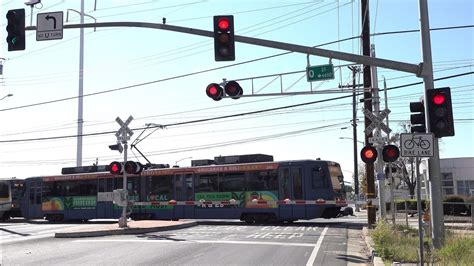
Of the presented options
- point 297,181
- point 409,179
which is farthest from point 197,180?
point 409,179

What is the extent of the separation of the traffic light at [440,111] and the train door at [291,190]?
1295cm

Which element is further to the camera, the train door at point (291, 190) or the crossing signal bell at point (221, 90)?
the train door at point (291, 190)

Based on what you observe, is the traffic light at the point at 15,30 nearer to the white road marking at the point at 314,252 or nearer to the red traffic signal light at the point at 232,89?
the red traffic signal light at the point at 232,89

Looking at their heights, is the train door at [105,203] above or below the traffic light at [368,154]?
below

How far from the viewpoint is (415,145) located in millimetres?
10195

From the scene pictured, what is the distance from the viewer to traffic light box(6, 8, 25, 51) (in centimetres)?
1372

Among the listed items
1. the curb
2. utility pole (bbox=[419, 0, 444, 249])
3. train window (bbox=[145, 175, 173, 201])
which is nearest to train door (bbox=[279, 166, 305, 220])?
the curb

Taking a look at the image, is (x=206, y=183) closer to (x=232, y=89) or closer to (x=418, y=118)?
(x=232, y=89)

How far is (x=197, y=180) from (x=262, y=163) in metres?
4.09

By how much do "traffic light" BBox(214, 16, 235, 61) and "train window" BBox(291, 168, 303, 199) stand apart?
512 inches

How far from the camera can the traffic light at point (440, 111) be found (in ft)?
41.7

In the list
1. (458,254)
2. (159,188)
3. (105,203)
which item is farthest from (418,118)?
(105,203)

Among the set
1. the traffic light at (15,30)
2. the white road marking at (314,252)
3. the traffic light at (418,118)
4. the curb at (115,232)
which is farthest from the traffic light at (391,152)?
the curb at (115,232)

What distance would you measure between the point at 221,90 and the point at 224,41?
3525 millimetres
